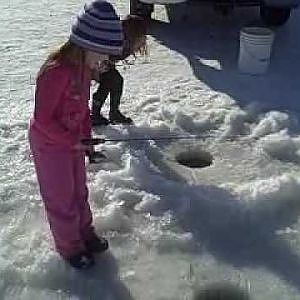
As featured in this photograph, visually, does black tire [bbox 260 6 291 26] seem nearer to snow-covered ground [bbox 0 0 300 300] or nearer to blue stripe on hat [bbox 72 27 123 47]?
snow-covered ground [bbox 0 0 300 300]

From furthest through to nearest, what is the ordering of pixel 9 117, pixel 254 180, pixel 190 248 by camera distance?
pixel 9 117 → pixel 254 180 → pixel 190 248

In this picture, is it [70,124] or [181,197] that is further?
[181,197]

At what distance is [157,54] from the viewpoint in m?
5.58

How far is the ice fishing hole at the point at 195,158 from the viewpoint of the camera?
3879mm

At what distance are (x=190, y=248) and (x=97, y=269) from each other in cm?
46

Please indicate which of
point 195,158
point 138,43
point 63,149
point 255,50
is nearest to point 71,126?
point 63,149

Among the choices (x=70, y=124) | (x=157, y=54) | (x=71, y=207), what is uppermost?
(x=70, y=124)

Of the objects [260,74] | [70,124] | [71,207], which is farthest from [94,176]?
[260,74]

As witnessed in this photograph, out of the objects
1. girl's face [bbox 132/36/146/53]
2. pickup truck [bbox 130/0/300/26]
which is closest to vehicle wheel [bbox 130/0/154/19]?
pickup truck [bbox 130/0/300/26]

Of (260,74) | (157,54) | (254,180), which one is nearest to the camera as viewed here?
(254,180)

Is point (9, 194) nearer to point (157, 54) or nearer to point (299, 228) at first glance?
point (299, 228)

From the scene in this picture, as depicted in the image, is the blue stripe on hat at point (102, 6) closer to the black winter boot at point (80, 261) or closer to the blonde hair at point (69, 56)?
the blonde hair at point (69, 56)

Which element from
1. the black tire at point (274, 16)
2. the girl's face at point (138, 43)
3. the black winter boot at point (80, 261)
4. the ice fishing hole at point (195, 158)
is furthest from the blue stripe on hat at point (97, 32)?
the black tire at point (274, 16)

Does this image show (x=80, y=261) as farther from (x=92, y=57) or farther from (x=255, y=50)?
(x=255, y=50)
